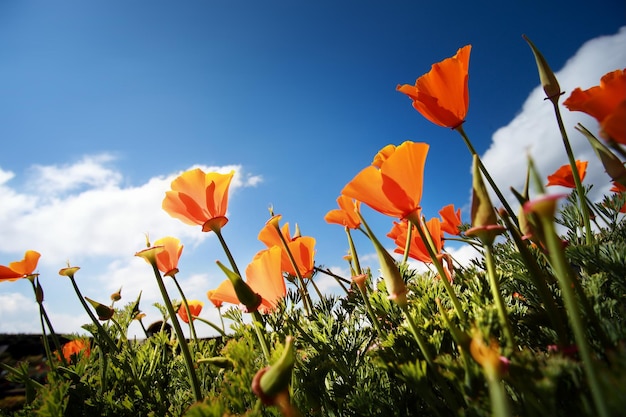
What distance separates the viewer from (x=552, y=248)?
1.14 ft

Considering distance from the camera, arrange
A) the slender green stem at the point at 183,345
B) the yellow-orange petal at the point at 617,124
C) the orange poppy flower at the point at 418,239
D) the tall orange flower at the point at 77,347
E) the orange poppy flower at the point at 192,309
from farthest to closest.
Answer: the orange poppy flower at the point at 192,309, the tall orange flower at the point at 77,347, the orange poppy flower at the point at 418,239, the slender green stem at the point at 183,345, the yellow-orange petal at the point at 617,124

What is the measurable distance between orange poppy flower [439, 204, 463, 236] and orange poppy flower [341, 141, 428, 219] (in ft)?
1.70

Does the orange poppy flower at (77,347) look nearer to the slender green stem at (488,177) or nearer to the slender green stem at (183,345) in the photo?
the slender green stem at (183,345)

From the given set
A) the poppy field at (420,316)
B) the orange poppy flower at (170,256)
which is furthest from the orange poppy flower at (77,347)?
the orange poppy flower at (170,256)

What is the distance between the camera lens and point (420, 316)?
775 mm

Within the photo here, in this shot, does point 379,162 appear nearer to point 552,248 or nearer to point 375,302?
point 375,302

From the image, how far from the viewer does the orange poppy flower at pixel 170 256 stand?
1258 mm

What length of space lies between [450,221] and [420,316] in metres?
0.55

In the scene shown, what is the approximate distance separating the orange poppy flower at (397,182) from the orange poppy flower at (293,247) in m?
0.41

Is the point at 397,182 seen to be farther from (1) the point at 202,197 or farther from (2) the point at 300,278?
(1) the point at 202,197

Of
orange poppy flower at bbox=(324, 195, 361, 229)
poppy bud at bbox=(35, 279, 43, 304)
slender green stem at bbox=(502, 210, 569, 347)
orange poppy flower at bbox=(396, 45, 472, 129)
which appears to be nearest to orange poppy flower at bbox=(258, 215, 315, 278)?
orange poppy flower at bbox=(324, 195, 361, 229)

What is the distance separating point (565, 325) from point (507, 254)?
0.20 metres

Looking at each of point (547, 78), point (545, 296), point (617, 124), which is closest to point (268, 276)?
point (545, 296)

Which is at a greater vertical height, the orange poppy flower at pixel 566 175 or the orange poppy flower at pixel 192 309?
the orange poppy flower at pixel 566 175
